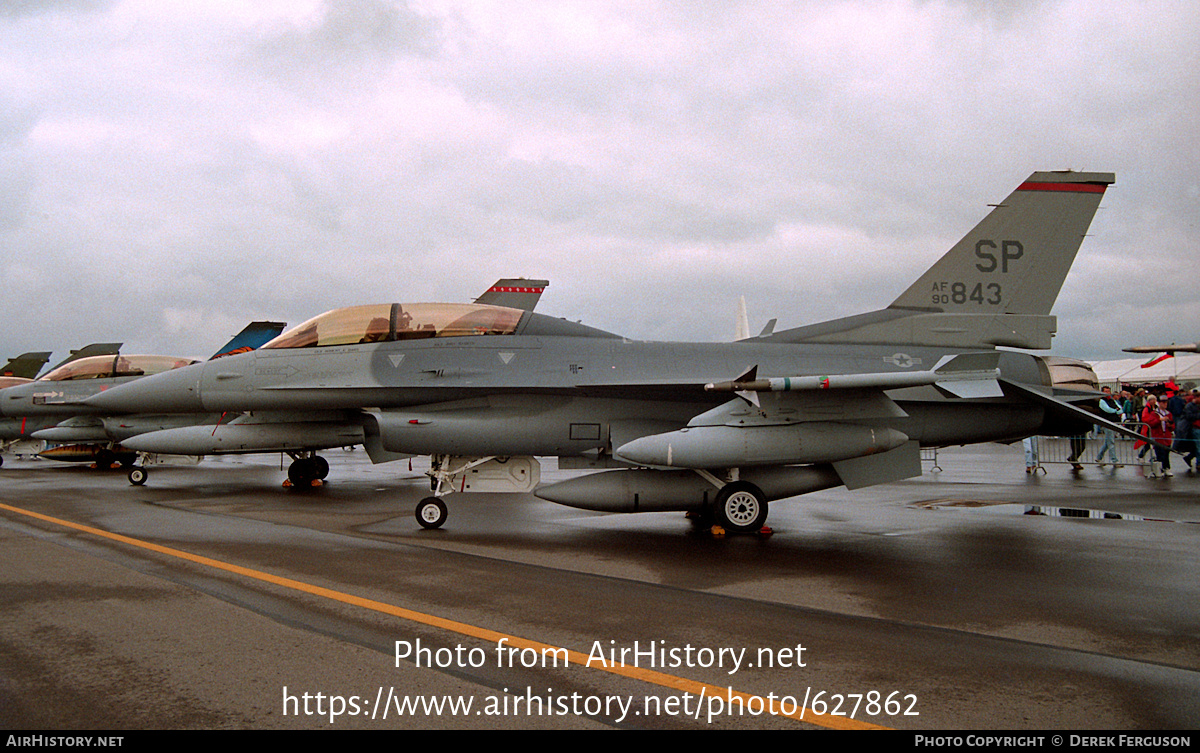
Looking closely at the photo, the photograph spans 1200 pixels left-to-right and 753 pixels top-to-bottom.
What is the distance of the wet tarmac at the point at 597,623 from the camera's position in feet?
11.2

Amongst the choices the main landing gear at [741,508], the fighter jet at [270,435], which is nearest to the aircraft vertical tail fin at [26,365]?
the fighter jet at [270,435]

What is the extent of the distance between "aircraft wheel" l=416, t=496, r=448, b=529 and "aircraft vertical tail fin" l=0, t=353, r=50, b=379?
3271 centimetres

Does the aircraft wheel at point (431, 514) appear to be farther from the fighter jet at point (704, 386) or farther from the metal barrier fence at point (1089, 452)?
the metal barrier fence at point (1089, 452)

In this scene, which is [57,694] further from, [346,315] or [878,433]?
[878,433]

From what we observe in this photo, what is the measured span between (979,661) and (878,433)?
4.28m

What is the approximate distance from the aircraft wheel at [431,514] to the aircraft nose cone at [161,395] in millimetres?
3905

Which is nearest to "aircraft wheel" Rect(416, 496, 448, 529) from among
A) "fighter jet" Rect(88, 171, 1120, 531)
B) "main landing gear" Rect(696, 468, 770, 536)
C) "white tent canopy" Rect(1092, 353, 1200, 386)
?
"fighter jet" Rect(88, 171, 1120, 531)

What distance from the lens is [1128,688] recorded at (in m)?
3.70

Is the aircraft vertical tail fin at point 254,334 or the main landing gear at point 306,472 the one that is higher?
the aircraft vertical tail fin at point 254,334

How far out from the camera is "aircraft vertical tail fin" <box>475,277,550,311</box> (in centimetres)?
1994

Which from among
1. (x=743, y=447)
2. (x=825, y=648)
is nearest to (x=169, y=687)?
(x=825, y=648)

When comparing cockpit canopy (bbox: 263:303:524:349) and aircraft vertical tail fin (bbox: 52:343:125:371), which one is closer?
cockpit canopy (bbox: 263:303:524:349)

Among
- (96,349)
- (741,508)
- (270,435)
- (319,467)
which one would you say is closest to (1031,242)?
(741,508)

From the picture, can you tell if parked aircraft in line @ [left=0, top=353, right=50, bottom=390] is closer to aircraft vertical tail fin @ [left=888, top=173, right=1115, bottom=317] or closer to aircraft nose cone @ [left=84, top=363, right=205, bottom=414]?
aircraft nose cone @ [left=84, top=363, right=205, bottom=414]
